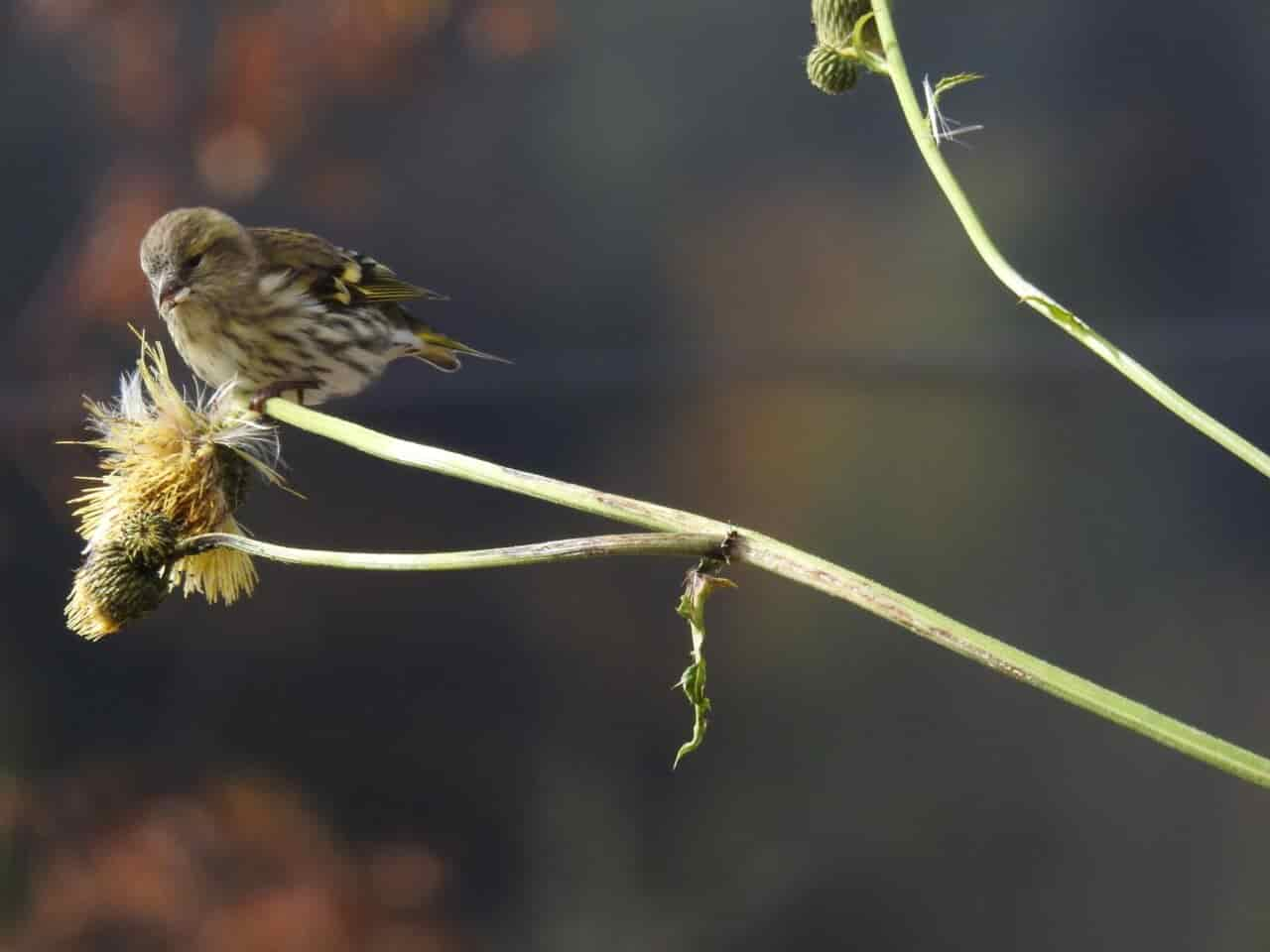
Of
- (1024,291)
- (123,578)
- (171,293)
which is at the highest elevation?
(171,293)

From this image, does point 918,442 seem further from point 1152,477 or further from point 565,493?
point 565,493

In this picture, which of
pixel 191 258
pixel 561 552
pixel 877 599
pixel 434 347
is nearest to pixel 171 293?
pixel 191 258

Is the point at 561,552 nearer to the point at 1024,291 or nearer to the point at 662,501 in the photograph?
the point at 1024,291

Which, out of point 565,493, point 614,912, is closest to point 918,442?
point 614,912

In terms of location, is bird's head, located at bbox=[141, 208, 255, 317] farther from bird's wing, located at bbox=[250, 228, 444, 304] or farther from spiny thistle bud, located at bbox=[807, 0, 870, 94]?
spiny thistle bud, located at bbox=[807, 0, 870, 94]

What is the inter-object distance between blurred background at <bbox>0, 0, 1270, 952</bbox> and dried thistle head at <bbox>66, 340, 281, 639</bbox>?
5.72 ft

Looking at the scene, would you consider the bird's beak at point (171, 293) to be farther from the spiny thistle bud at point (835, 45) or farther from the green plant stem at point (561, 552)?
the green plant stem at point (561, 552)

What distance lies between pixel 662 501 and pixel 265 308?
1273 mm

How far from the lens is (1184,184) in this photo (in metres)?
3.08

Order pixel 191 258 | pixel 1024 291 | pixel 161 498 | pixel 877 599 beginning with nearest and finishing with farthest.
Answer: pixel 877 599 < pixel 1024 291 < pixel 161 498 < pixel 191 258

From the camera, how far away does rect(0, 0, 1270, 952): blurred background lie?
3.07m

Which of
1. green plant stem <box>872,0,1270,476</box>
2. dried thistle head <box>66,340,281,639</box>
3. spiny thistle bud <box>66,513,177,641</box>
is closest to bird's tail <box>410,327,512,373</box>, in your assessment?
dried thistle head <box>66,340,281,639</box>

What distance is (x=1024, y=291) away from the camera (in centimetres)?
82

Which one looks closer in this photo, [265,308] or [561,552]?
[561,552]
